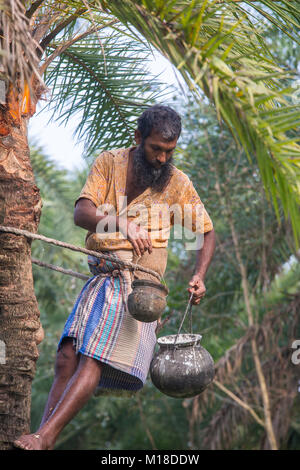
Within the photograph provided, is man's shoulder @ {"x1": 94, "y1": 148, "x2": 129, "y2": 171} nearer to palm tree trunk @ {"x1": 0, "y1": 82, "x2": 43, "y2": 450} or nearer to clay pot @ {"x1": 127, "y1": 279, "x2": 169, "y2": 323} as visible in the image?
palm tree trunk @ {"x1": 0, "y1": 82, "x2": 43, "y2": 450}

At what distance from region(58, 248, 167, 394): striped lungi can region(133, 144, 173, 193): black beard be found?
346 millimetres

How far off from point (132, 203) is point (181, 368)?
90 centimetres

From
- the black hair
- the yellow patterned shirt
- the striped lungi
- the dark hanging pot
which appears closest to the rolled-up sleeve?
the yellow patterned shirt

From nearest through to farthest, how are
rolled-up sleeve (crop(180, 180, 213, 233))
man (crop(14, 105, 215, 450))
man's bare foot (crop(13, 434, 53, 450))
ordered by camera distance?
man's bare foot (crop(13, 434, 53, 450)) < man (crop(14, 105, 215, 450)) < rolled-up sleeve (crop(180, 180, 213, 233))

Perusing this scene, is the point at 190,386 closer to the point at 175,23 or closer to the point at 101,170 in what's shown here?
the point at 101,170

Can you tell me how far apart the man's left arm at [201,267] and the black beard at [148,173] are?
0.41m

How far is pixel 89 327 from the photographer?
9.88 feet

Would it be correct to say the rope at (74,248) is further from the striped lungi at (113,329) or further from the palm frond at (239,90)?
the palm frond at (239,90)

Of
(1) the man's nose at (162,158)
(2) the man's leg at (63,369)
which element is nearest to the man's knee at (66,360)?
(2) the man's leg at (63,369)

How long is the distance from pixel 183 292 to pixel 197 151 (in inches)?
79.3

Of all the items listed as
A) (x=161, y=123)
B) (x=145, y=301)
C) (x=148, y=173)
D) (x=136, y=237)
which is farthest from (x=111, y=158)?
(x=145, y=301)

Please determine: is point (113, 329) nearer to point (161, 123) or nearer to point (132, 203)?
point (132, 203)

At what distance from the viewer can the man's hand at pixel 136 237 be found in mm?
2801

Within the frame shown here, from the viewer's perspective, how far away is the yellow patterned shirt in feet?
10.4
